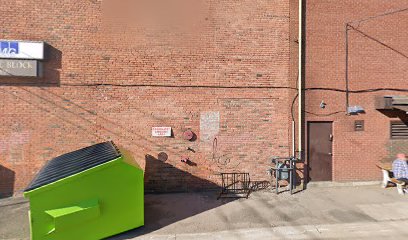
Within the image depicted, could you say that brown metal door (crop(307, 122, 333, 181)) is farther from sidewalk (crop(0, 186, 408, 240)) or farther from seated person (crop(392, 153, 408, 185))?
seated person (crop(392, 153, 408, 185))

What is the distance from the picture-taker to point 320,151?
943 cm

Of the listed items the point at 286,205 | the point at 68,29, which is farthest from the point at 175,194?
the point at 68,29

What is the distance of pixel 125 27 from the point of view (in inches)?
341

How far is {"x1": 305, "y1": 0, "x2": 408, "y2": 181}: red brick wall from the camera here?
9289 mm

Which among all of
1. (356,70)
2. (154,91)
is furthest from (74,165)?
(356,70)

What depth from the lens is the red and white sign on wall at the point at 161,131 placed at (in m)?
8.66

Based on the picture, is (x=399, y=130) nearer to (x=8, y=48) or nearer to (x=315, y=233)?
(x=315, y=233)

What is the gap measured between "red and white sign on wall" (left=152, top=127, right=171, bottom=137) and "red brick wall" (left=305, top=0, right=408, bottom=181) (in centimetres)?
465

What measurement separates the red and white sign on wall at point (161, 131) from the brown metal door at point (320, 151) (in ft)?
15.5

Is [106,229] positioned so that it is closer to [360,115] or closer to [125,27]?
[125,27]

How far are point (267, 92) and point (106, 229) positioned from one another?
612cm

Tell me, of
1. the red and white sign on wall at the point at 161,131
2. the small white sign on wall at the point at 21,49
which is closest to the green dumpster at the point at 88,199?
the red and white sign on wall at the point at 161,131

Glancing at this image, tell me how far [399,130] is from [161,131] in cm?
825

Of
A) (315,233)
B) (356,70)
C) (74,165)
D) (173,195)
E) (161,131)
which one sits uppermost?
(356,70)
